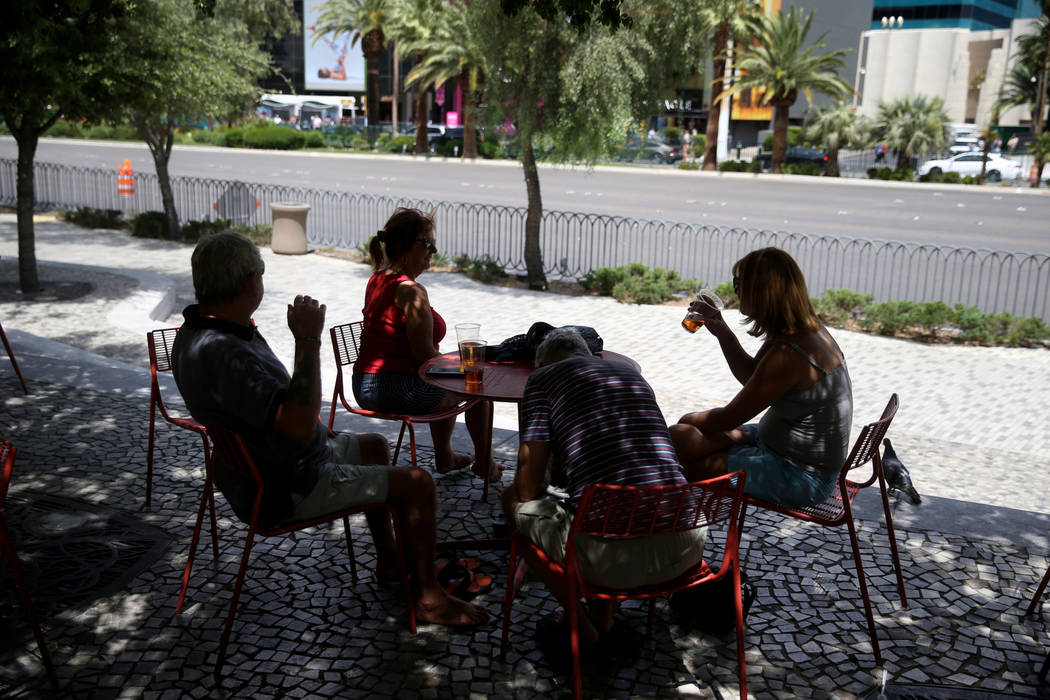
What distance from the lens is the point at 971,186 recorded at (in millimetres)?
33219

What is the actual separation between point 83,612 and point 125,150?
132 feet

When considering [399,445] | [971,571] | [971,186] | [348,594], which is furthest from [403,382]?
[971,186]

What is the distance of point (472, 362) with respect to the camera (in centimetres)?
455

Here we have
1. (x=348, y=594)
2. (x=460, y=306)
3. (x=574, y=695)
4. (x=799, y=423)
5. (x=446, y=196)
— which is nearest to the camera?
(x=574, y=695)

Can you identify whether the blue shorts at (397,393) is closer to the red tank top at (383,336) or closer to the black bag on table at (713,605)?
the red tank top at (383,336)

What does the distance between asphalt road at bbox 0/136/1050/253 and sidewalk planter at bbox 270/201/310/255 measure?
15.1 feet

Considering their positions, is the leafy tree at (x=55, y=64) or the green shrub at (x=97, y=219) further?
the green shrub at (x=97, y=219)

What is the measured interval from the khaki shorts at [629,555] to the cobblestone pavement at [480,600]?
48 centimetres

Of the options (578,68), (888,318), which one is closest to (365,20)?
(578,68)

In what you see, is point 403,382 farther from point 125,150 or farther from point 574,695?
point 125,150

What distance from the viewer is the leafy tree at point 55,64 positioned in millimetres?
8336

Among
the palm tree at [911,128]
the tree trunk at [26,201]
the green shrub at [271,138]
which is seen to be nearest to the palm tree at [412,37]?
the green shrub at [271,138]

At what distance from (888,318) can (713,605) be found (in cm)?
735

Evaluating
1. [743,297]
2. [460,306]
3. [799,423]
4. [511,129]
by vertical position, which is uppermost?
[511,129]
